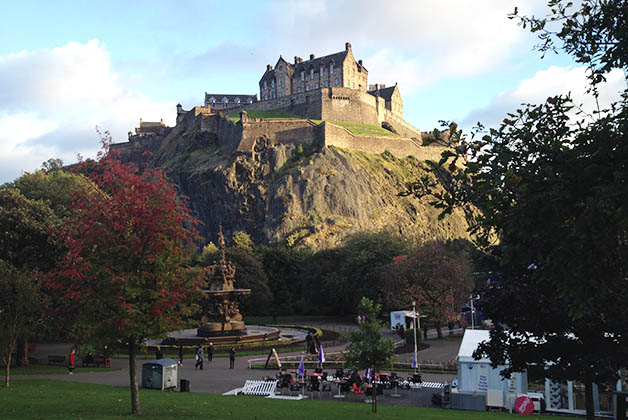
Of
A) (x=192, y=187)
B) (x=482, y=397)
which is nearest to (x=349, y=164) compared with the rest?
(x=192, y=187)

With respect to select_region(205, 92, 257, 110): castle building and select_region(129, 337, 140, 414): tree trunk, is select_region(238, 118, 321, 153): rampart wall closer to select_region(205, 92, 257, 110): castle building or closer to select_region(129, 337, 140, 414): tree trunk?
select_region(205, 92, 257, 110): castle building

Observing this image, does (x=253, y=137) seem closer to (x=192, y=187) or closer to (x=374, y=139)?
(x=192, y=187)

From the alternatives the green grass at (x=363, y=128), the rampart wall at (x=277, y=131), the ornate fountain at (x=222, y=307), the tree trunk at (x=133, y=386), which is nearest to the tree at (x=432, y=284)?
the ornate fountain at (x=222, y=307)

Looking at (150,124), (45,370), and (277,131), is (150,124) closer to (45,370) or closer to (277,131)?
(277,131)

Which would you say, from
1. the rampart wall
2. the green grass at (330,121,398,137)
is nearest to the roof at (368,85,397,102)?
the green grass at (330,121,398,137)

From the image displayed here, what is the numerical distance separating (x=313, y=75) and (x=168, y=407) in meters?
91.7

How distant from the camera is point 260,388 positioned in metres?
18.5

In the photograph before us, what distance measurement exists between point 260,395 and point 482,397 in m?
7.54

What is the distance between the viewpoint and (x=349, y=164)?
263 feet

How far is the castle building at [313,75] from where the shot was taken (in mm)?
98938

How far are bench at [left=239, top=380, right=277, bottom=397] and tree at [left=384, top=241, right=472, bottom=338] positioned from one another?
800 inches

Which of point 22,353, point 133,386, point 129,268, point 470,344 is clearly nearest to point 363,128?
point 22,353

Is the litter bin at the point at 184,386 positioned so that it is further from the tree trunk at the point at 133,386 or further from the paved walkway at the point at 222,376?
the tree trunk at the point at 133,386

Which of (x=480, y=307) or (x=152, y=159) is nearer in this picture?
(x=480, y=307)
